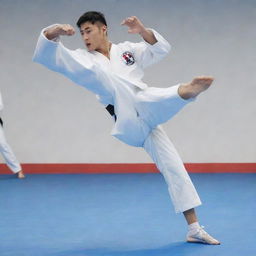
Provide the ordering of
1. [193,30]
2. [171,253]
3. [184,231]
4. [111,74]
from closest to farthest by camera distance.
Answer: [171,253] → [111,74] → [184,231] → [193,30]

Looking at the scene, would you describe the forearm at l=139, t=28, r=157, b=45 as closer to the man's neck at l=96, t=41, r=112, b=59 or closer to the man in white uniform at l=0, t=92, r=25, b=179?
the man's neck at l=96, t=41, r=112, b=59

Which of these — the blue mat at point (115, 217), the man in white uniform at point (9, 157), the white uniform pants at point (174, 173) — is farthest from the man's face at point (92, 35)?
the man in white uniform at point (9, 157)

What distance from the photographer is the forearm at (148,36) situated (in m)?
4.10

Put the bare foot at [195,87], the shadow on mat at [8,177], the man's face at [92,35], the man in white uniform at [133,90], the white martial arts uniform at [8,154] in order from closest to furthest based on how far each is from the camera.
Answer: the bare foot at [195,87], the man in white uniform at [133,90], the man's face at [92,35], the white martial arts uniform at [8,154], the shadow on mat at [8,177]

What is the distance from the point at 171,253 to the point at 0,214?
1835 mm

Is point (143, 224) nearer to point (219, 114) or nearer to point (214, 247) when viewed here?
point (214, 247)

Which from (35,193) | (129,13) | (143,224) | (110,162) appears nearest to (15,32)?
(129,13)

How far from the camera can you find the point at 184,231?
4.40 meters

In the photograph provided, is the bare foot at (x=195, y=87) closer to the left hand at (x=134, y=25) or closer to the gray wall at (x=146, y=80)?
the left hand at (x=134, y=25)

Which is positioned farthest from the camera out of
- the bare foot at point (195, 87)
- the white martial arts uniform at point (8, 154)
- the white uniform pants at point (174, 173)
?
the white martial arts uniform at point (8, 154)

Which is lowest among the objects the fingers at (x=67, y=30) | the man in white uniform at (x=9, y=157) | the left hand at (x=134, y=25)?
the man in white uniform at (x=9, y=157)

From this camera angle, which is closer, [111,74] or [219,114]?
[111,74]

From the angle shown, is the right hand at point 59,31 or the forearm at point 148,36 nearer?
the right hand at point 59,31

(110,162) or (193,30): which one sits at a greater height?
(193,30)
